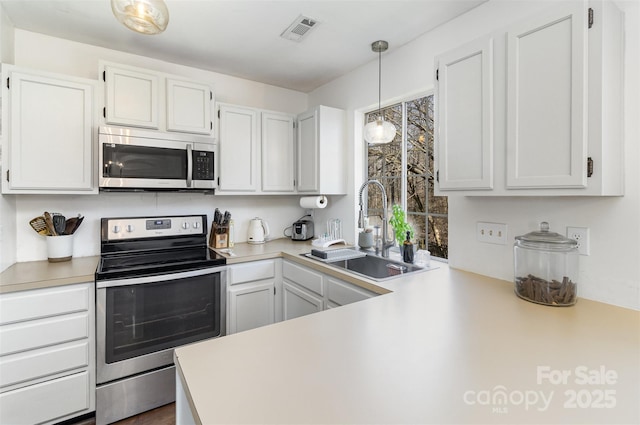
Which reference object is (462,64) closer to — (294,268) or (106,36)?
(294,268)

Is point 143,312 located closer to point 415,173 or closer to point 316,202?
point 316,202

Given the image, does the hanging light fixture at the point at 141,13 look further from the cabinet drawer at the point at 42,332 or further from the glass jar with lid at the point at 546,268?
the glass jar with lid at the point at 546,268

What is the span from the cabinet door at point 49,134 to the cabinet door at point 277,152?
1268mm

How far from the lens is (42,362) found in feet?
5.25

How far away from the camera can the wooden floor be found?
1775mm

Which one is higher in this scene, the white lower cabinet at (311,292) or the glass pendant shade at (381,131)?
the glass pendant shade at (381,131)

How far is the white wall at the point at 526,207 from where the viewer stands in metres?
1.17

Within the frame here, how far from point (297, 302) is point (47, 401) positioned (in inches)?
58.8

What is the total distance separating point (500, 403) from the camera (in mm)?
658

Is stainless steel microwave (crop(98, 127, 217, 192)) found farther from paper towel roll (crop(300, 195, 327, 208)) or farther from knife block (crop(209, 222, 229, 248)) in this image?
paper towel roll (crop(300, 195, 327, 208))

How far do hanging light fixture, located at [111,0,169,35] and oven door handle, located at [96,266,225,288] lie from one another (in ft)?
4.39

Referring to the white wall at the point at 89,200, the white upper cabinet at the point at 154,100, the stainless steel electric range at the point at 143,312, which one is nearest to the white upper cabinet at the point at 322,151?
the white wall at the point at 89,200

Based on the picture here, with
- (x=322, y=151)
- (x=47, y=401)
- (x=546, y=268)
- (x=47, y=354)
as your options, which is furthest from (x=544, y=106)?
(x=47, y=401)

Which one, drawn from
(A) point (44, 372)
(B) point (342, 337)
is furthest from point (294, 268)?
(A) point (44, 372)
